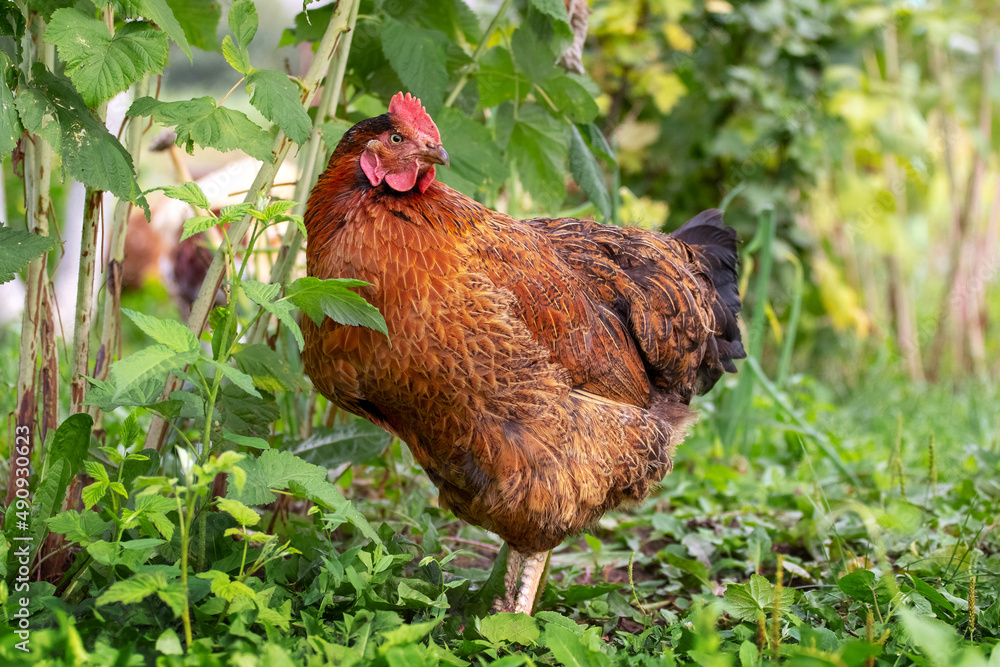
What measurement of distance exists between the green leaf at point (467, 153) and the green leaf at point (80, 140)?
943 millimetres

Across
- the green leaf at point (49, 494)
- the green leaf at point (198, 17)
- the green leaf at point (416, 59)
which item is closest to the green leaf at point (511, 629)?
the green leaf at point (49, 494)

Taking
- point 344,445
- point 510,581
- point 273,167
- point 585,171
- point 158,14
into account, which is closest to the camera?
point 158,14

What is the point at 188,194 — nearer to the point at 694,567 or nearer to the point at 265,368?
the point at 265,368

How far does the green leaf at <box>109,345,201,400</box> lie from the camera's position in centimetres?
134

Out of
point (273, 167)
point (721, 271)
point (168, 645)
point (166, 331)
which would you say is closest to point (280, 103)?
point (273, 167)

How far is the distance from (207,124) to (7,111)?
0.41m

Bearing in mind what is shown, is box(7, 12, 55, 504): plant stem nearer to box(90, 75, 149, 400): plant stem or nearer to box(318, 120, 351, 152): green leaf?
box(90, 75, 149, 400): plant stem

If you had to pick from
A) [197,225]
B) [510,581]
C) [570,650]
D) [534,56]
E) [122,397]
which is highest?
[534,56]

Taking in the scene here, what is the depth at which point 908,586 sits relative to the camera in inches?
83.9

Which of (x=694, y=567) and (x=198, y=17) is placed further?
(x=694, y=567)

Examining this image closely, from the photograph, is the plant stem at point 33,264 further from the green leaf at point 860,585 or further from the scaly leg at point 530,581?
the green leaf at point 860,585

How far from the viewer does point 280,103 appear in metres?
1.80

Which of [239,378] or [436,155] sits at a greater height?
[436,155]

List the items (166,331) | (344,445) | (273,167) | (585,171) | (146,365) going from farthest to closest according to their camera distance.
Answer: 1. (585,171)
2. (344,445)
3. (273,167)
4. (166,331)
5. (146,365)
